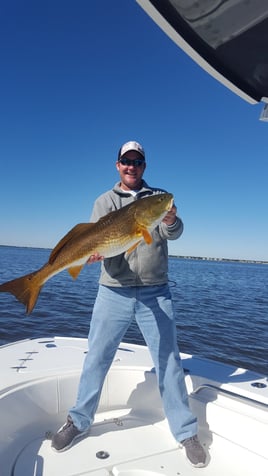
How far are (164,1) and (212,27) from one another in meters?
0.36

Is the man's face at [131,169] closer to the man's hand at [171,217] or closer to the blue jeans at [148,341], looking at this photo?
the man's hand at [171,217]

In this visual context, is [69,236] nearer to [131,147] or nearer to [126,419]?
[131,147]

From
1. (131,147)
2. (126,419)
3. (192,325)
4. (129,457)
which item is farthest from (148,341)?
(192,325)

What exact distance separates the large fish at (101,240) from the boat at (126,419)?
4.36 feet

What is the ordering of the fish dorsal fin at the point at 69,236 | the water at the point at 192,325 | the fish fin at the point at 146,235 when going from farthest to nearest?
the water at the point at 192,325 → the fish dorsal fin at the point at 69,236 → the fish fin at the point at 146,235

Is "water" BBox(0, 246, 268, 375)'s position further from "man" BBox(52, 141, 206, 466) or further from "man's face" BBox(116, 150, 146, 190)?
"man's face" BBox(116, 150, 146, 190)

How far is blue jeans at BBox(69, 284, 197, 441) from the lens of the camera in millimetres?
3686

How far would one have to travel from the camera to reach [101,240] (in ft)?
10.7

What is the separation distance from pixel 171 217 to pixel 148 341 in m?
1.37

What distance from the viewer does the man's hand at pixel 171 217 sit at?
3229 millimetres

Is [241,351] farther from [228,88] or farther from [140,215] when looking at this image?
[228,88]

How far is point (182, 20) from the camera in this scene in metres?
1.95

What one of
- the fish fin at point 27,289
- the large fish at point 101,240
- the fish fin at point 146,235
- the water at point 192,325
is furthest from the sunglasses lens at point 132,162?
the water at point 192,325

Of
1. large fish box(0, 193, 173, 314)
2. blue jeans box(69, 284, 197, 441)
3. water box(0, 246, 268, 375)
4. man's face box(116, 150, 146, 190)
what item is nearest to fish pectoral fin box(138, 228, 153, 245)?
large fish box(0, 193, 173, 314)
